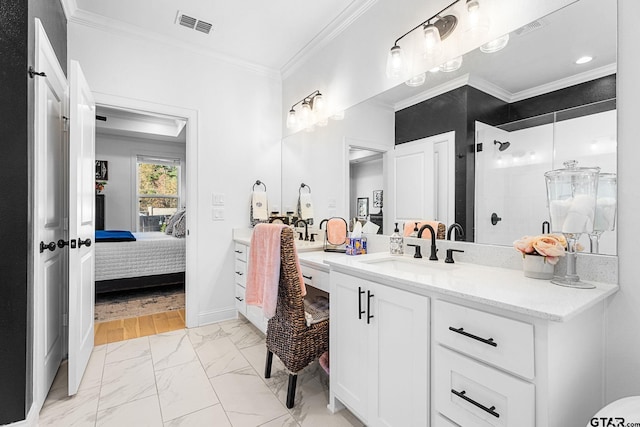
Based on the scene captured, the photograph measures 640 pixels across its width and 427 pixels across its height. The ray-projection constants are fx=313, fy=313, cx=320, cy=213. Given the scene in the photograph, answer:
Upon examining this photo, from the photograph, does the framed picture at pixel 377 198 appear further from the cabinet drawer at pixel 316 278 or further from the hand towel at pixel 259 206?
the hand towel at pixel 259 206

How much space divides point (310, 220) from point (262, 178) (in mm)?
758

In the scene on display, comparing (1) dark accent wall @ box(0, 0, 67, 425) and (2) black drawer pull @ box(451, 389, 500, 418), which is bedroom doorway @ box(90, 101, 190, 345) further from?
(2) black drawer pull @ box(451, 389, 500, 418)

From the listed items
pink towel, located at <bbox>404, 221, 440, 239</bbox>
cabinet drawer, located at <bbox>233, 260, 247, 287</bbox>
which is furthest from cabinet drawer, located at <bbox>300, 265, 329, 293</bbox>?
cabinet drawer, located at <bbox>233, 260, 247, 287</bbox>

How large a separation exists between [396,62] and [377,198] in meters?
0.91

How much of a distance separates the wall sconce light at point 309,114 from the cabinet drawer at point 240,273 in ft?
4.84

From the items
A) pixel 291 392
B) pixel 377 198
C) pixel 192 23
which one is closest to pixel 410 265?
pixel 377 198

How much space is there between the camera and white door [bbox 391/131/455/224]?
1815 mm

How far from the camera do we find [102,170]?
5.82 m

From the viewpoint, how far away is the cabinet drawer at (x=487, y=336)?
0.92m

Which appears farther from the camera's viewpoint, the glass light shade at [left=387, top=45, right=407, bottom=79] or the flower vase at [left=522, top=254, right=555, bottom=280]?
the glass light shade at [left=387, top=45, right=407, bottom=79]

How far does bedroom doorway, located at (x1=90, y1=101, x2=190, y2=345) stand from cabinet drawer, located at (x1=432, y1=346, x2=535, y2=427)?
2630mm

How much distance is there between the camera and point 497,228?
159cm

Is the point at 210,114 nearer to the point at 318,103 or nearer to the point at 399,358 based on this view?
the point at 318,103

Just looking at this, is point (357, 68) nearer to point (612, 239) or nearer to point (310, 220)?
point (310, 220)
